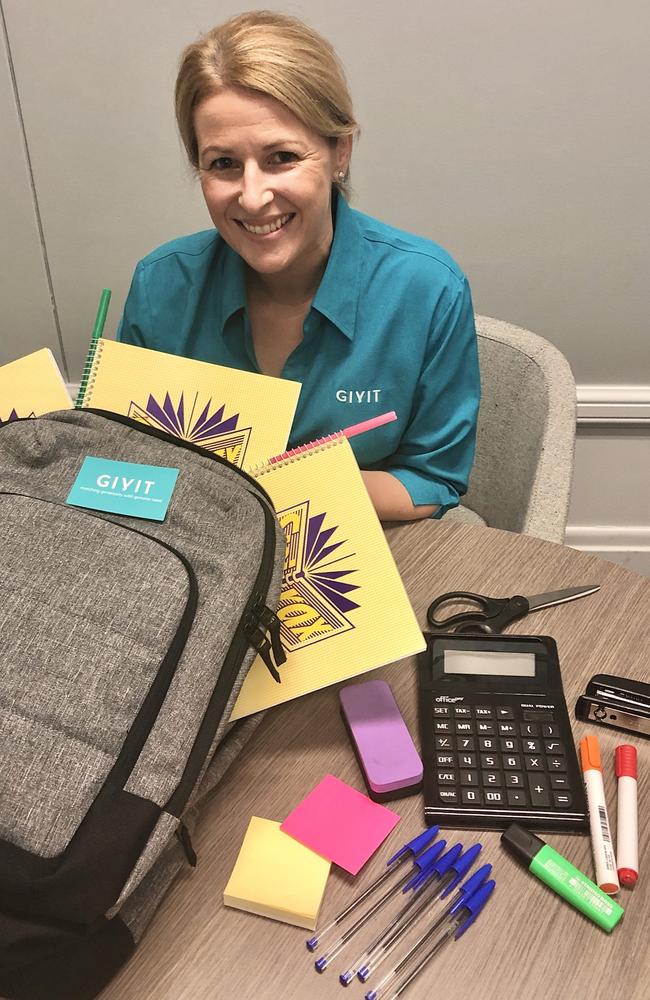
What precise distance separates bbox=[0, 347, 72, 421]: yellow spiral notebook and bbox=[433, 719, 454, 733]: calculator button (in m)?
0.50

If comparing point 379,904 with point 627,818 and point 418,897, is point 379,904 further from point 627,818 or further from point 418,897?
point 627,818

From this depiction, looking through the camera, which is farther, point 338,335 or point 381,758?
point 338,335

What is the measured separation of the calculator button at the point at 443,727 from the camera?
677mm

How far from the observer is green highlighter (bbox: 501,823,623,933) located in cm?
56

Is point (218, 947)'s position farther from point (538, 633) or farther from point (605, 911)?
point (538, 633)

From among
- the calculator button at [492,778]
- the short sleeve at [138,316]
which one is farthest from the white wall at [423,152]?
the calculator button at [492,778]

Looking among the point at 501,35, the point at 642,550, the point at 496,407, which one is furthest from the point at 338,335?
A: the point at 642,550

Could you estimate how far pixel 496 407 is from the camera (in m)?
1.26

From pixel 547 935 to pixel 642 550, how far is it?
4.95 feet

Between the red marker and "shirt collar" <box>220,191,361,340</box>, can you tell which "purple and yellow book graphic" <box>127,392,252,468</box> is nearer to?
"shirt collar" <box>220,191,361,340</box>

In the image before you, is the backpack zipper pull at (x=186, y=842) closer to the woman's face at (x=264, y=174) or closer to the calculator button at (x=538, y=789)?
the calculator button at (x=538, y=789)

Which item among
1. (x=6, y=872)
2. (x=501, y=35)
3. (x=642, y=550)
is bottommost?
(x=642, y=550)

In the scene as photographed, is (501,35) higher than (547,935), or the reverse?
(501,35)

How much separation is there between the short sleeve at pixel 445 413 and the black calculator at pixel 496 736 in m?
0.32
